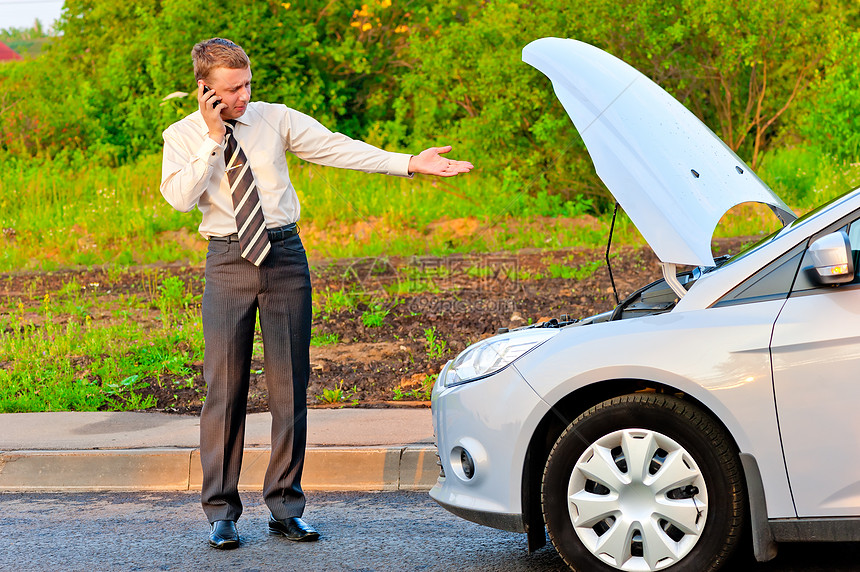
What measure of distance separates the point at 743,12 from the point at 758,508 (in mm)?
11704

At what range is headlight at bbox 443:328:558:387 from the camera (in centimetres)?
402

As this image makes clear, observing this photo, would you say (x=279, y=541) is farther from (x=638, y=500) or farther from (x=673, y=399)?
(x=673, y=399)

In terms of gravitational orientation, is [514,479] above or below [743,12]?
below

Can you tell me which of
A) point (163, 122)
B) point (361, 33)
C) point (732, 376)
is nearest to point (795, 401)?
point (732, 376)

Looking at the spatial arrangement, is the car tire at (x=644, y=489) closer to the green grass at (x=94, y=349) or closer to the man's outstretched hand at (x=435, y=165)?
the man's outstretched hand at (x=435, y=165)

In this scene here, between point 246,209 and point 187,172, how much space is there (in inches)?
11.2

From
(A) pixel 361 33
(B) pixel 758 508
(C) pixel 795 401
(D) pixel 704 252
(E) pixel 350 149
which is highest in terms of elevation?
(A) pixel 361 33

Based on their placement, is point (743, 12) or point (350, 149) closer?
point (350, 149)

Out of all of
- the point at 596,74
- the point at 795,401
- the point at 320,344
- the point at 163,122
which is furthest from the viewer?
the point at 163,122

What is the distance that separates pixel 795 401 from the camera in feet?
11.4

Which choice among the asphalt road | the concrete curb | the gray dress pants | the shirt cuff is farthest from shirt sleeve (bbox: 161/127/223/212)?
the concrete curb

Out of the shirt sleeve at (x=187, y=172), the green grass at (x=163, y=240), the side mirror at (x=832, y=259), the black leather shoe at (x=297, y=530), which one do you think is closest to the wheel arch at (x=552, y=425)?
the side mirror at (x=832, y=259)

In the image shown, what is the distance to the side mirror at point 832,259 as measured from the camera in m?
3.39

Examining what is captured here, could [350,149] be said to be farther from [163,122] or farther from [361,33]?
[361,33]
